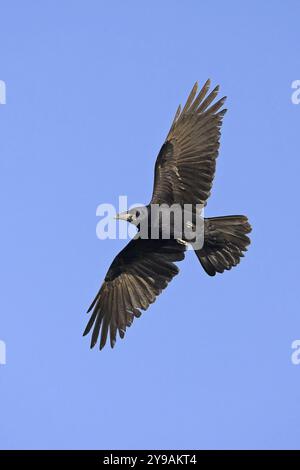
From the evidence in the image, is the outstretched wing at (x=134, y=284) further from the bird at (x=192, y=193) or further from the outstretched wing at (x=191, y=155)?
the outstretched wing at (x=191, y=155)

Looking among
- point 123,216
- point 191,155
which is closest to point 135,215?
point 123,216

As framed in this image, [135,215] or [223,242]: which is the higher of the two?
[135,215]

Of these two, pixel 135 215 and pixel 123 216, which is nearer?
pixel 135 215

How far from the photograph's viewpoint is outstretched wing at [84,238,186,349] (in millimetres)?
23844

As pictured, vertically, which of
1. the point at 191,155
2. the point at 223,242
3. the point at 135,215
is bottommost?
the point at 223,242

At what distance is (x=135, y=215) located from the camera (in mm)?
23250

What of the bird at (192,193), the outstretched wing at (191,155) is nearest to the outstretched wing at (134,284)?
the bird at (192,193)

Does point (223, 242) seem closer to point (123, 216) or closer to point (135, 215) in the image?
point (135, 215)

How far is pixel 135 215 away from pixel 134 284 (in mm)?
1345

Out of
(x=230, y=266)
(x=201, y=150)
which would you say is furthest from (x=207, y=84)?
(x=230, y=266)

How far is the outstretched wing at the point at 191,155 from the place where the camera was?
22875 mm
